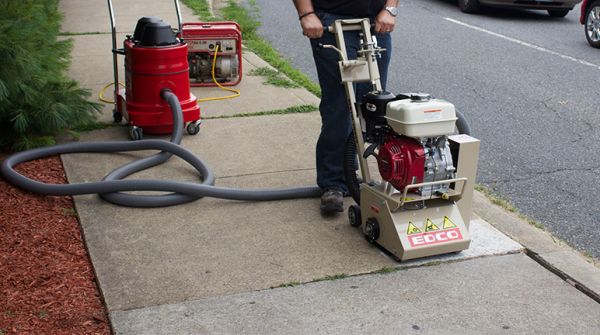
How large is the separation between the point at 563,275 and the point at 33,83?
12.0 ft

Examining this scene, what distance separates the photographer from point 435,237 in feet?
13.4

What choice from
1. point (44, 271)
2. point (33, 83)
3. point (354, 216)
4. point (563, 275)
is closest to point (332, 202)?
point (354, 216)

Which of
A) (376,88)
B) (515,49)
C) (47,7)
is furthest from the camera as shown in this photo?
(515,49)

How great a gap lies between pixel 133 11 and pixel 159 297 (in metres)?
9.70

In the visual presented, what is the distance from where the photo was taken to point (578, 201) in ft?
17.5

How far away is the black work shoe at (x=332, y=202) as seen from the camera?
462 centimetres

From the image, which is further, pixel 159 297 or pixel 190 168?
pixel 190 168

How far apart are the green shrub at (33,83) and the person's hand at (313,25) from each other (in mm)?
1786

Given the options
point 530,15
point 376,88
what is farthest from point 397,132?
point 530,15

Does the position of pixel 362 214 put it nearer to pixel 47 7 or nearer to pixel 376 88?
pixel 376 88

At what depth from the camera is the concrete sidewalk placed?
3.51m

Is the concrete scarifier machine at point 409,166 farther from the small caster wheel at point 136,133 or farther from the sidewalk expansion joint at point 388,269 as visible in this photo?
the small caster wheel at point 136,133

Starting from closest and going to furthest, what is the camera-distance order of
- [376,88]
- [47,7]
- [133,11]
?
[376,88], [47,7], [133,11]

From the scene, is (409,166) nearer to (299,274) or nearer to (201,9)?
(299,274)
